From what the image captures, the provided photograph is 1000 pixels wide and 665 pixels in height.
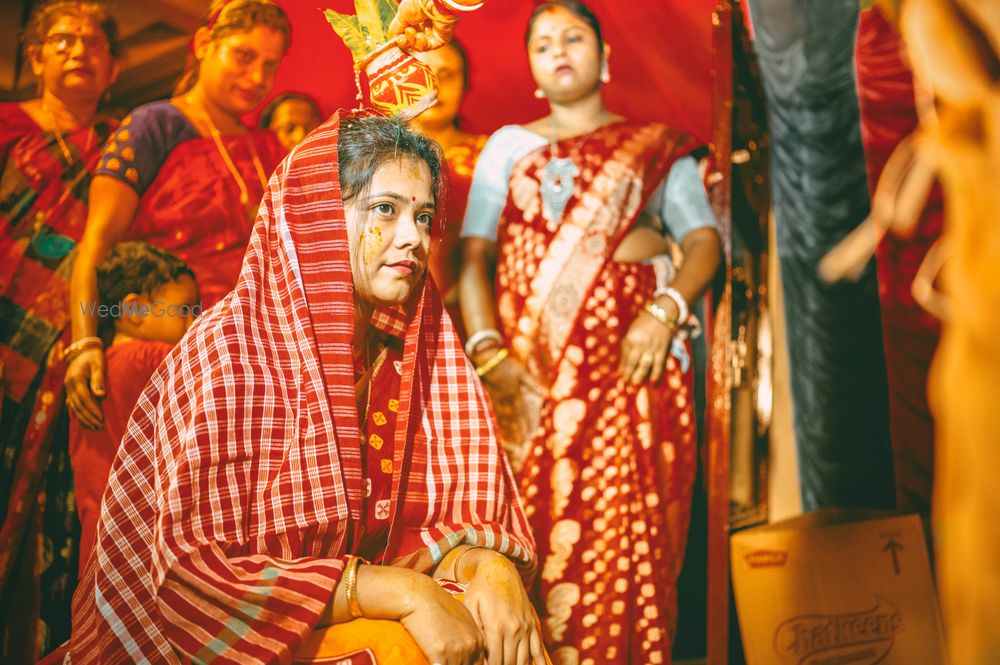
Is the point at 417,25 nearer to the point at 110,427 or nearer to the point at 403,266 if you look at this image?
the point at 403,266

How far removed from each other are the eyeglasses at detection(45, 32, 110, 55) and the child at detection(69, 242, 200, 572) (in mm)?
538

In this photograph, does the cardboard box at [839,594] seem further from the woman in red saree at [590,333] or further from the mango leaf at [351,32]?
the mango leaf at [351,32]

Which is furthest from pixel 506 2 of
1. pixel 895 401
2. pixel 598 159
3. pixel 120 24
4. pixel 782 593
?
pixel 782 593

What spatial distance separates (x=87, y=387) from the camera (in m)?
2.12

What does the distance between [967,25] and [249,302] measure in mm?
1276

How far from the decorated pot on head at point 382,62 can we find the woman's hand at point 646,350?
0.72m

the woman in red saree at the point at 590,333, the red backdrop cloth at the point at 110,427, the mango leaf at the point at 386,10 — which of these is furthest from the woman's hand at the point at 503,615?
the mango leaf at the point at 386,10

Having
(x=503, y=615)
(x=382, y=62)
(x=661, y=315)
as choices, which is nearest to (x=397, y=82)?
(x=382, y=62)

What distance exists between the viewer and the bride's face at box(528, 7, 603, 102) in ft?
7.31

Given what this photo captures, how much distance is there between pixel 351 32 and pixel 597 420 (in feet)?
3.55

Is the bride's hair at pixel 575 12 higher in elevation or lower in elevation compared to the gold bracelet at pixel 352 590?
higher

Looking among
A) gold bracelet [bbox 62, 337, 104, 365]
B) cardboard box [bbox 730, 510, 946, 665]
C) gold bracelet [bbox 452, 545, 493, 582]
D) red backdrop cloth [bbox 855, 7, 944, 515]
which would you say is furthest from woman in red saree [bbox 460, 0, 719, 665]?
gold bracelet [bbox 62, 337, 104, 365]

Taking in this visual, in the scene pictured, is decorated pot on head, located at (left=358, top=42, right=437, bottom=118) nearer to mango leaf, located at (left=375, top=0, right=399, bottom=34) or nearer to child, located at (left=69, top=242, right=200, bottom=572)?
mango leaf, located at (left=375, top=0, right=399, bottom=34)

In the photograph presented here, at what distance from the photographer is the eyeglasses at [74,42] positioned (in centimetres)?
231
